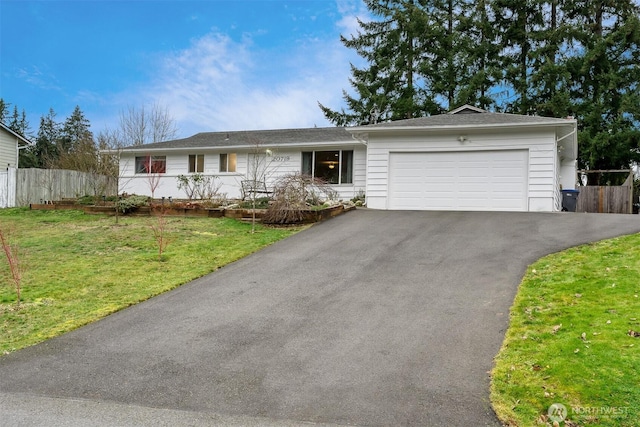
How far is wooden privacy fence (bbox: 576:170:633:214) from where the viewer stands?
18547 mm

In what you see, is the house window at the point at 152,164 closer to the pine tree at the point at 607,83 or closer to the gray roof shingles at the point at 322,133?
the gray roof shingles at the point at 322,133

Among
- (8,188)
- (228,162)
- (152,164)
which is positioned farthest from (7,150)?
(228,162)

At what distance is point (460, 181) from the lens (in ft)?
48.3

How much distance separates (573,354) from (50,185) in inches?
810

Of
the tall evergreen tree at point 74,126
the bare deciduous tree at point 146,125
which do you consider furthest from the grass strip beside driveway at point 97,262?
the tall evergreen tree at point 74,126

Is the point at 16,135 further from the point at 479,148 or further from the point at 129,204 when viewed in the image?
the point at 479,148

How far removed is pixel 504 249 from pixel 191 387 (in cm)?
692

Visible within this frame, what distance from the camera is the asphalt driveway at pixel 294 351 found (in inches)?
142

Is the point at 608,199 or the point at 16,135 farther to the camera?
the point at 16,135

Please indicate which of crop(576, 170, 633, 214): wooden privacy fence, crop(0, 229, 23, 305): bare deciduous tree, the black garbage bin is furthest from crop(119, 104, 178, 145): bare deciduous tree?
crop(576, 170, 633, 214): wooden privacy fence

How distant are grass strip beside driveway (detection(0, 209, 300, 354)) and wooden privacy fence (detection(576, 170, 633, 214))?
14234 mm

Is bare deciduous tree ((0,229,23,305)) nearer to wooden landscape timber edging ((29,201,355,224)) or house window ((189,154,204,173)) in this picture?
wooden landscape timber edging ((29,201,355,224))

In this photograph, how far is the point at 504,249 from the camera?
895cm

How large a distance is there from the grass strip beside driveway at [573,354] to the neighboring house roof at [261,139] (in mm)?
12171
